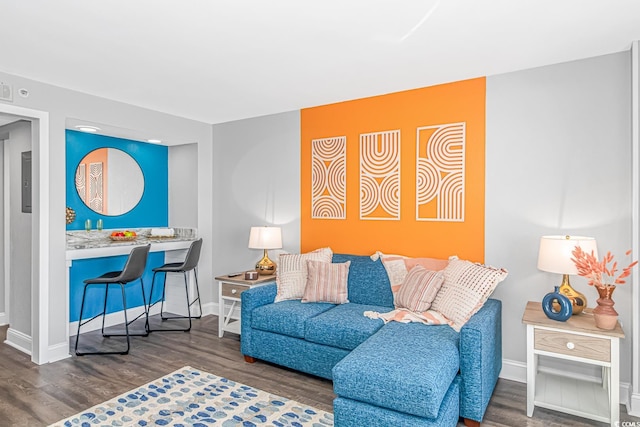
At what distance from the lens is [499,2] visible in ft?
6.72

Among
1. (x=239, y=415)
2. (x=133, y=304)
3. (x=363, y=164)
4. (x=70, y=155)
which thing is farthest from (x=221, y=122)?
(x=239, y=415)

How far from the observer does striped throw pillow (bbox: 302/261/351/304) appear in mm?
3408

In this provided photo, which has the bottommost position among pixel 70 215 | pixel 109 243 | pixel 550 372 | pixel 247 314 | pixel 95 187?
pixel 550 372

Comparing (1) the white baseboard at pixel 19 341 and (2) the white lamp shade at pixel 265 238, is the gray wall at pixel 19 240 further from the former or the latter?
(2) the white lamp shade at pixel 265 238

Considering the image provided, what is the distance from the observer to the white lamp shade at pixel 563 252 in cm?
248

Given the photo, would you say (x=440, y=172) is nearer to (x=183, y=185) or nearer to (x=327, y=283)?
(x=327, y=283)

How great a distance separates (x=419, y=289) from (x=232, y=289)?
199 centimetres

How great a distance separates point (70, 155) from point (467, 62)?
13.5 feet

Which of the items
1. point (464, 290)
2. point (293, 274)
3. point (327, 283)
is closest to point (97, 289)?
point (293, 274)

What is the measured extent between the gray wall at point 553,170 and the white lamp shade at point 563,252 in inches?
16.0

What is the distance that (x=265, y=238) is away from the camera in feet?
13.3

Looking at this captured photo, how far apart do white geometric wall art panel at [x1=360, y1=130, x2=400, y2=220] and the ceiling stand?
1.56 feet

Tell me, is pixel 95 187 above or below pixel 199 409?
above

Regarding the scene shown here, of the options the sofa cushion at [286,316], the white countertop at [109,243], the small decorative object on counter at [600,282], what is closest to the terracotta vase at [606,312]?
the small decorative object on counter at [600,282]
